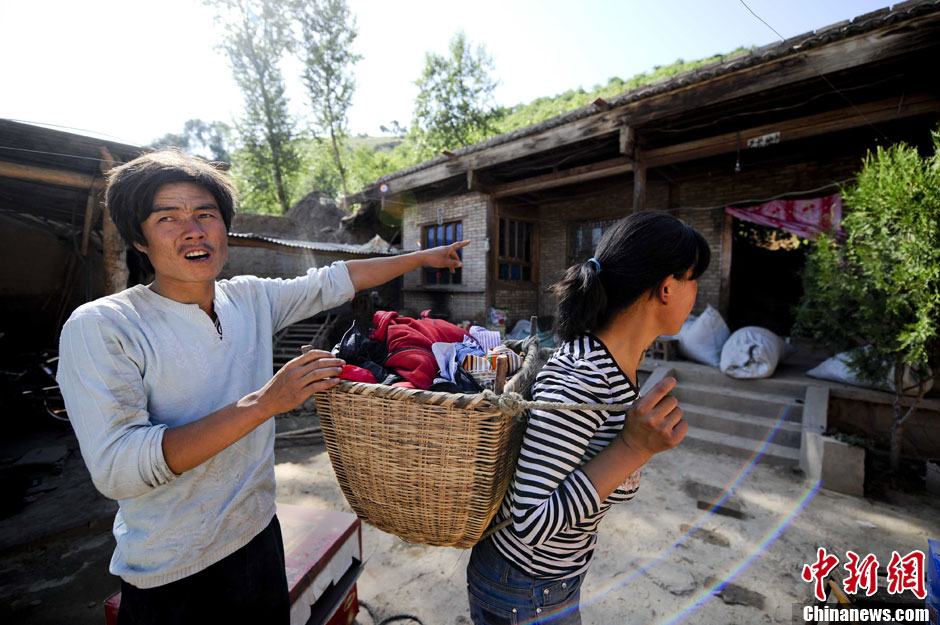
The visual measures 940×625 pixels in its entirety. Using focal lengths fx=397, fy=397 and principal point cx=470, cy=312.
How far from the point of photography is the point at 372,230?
14.0 meters

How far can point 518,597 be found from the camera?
111 centimetres

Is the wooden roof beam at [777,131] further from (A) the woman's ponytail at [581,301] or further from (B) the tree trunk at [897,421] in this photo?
(A) the woman's ponytail at [581,301]

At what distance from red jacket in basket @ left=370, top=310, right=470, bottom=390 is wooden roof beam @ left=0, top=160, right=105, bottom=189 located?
4517 mm

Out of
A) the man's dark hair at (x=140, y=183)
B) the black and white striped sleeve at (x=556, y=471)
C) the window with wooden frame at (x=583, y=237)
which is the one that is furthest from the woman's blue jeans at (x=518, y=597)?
the window with wooden frame at (x=583, y=237)

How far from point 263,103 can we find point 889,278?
23.5 meters

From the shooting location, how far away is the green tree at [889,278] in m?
3.21

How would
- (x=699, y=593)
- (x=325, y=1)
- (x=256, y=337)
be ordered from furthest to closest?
(x=325, y=1)
(x=699, y=593)
(x=256, y=337)

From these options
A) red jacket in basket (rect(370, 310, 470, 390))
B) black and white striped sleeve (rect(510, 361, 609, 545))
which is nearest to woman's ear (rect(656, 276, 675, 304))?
black and white striped sleeve (rect(510, 361, 609, 545))

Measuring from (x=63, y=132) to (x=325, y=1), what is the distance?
21.7 m

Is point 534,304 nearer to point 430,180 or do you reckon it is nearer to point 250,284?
point 430,180

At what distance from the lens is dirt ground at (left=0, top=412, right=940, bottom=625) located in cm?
245

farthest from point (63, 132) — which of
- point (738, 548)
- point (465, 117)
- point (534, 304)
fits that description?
point (465, 117)

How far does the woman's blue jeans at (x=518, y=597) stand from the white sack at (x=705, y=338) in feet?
18.8

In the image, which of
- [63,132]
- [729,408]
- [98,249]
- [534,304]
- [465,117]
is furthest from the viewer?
[465,117]
